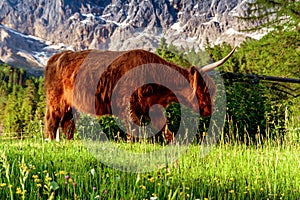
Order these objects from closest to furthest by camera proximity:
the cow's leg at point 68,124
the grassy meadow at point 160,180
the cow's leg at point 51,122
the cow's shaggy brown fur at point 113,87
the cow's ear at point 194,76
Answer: the grassy meadow at point 160,180 → the cow's ear at point 194,76 → the cow's shaggy brown fur at point 113,87 → the cow's leg at point 51,122 → the cow's leg at point 68,124

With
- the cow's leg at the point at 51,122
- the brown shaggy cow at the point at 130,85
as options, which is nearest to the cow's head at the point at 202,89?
the brown shaggy cow at the point at 130,85

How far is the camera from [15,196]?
2.27 m

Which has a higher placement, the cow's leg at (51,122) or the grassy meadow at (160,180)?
the cow's leg at (51,122)

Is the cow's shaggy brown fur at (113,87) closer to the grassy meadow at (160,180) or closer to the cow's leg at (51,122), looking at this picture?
the cow's leg at (51,122)

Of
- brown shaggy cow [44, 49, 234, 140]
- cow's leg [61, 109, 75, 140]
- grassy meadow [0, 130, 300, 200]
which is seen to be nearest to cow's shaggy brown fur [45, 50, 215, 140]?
brown shaggy cow [44, 49, 234, 140]

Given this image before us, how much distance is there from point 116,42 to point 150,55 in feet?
5.13

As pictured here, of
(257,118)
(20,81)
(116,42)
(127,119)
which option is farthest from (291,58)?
(20,81)

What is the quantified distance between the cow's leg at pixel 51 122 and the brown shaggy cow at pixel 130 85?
0.55 feet

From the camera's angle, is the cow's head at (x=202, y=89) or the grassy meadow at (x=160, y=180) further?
the cow's head at (x=202, y=89)

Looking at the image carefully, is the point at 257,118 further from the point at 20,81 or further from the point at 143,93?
the point at 20,81

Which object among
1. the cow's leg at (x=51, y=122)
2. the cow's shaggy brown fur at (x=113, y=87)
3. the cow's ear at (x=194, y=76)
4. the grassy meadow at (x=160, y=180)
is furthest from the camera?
the cow's leg at (x=51, y=122)

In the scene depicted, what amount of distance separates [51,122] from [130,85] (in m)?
1.89

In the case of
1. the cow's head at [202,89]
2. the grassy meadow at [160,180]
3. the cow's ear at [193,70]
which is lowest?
the grassy meadow at [160,180]

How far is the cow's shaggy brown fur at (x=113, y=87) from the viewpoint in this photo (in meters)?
5.93
